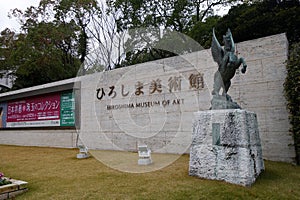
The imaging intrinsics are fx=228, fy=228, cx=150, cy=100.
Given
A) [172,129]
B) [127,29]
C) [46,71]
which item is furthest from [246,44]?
[46,71]

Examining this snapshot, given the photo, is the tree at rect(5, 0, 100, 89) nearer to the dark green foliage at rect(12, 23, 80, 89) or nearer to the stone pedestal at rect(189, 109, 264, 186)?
the dark green foliage at rect(12, 23, 80, 89)

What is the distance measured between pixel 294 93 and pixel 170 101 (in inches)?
105

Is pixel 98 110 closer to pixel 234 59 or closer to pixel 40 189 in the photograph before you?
pixel 40 189

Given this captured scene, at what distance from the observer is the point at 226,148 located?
10.1 feet

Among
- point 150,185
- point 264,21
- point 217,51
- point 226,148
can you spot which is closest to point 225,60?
point 217,51

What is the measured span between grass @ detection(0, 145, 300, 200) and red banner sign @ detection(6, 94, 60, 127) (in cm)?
427

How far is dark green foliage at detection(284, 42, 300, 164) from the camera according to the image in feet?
12.6

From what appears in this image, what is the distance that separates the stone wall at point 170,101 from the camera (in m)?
4.38

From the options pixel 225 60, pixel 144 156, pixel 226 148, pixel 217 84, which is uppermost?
pixel 225 60

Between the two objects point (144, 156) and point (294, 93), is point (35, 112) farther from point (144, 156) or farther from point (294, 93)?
point (294, 93)

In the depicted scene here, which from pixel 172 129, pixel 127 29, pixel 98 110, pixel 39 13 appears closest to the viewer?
pixel 172 129

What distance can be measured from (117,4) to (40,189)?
32.9 ft

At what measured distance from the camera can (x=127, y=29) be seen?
36.0 ft

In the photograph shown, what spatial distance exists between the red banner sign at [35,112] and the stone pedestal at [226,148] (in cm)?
604
